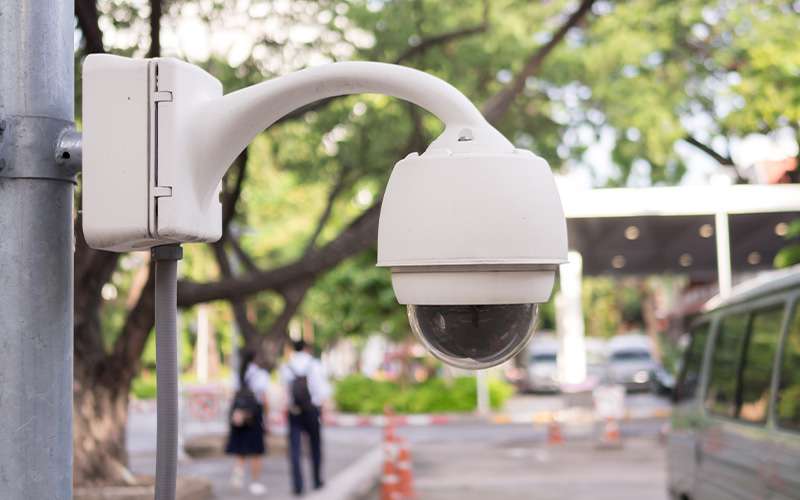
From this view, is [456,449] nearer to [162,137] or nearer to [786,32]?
[786,32]

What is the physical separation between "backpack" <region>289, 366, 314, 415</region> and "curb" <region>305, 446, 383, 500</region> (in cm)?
97

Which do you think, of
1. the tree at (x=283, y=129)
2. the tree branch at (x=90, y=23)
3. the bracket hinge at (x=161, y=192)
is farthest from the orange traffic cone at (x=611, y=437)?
the bracket hinge at (x=161, y=192)

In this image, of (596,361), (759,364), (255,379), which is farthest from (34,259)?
(596,361)

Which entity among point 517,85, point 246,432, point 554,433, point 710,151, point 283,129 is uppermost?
point 710,151

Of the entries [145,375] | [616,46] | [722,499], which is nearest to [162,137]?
[722,499]

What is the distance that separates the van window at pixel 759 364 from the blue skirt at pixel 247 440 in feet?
25.4

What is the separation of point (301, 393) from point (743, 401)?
23.5 ft

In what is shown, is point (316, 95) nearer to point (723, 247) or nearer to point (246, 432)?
point (246, 432)

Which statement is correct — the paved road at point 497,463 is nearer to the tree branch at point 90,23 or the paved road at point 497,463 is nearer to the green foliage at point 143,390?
the tree branch at point 90,23

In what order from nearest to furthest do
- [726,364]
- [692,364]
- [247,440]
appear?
[726,364] < [692,364] < [247,440]

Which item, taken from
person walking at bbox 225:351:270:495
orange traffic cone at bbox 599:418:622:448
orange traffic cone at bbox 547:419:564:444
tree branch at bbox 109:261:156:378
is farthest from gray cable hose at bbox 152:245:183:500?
orange traffic cone at bbox 547:419:564:444

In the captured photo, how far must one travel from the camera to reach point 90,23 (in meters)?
9.73

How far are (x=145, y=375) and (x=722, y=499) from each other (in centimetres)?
4955

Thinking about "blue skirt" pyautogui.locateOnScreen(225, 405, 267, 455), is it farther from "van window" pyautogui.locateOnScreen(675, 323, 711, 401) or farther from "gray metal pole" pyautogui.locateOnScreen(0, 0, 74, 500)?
"gray metal pole" pyautogui.locateOnScreen(0, 0, 74, 500)
